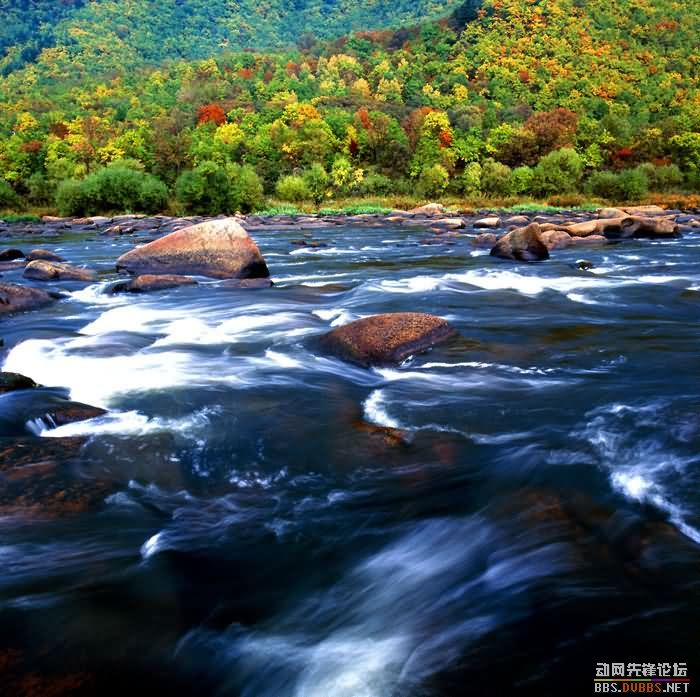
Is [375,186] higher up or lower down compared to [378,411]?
higher up

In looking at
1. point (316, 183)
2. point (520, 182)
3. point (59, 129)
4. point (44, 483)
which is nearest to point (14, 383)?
point (44, 483)

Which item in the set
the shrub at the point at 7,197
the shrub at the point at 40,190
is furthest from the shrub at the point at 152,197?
the shrub at the point at 40,190

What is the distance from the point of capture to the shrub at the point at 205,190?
38.9m

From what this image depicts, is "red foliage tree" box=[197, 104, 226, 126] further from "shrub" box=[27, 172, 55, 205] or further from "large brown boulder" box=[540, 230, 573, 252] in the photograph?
"large brown boulder" box=[540, 230, 573, 252]

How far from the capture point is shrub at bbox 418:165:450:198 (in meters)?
58.3

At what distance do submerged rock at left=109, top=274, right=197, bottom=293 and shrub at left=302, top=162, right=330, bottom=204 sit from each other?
4197cm

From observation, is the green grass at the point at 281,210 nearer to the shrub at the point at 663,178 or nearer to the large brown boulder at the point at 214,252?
the large brown boulder at the point at 214,252

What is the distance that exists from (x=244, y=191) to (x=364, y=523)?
3936 cm

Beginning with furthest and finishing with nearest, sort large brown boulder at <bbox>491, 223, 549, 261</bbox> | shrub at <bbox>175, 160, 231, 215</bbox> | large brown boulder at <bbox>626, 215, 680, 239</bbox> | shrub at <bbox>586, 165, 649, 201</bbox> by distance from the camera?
1. shrub at <bbox>586, 165, 649, 201</bbox>
2. shrub at <bbox>175, 160, 231, 215</bbox>
3. large brown boulder at <bbox>626, 215, 680, 239</bbox>
4. large brown boulder at <bbox>491, 223, 549, 261</bbox>

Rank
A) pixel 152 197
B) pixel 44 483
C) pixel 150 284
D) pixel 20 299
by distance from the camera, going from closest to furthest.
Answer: pixel 44 483, pixel 20 299, pixel 150 284, pixel 152 197

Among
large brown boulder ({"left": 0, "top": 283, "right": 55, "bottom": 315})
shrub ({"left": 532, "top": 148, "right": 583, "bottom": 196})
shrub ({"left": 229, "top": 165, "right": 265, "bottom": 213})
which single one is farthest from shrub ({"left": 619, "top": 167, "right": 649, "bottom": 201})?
large brown boulder ({"left": 0, "top": 283, "right": 55, "bottom": 315})

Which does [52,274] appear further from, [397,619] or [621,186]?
[621,186]

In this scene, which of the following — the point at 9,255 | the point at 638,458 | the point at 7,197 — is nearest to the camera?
the point at 638,458

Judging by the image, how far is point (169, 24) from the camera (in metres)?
170
